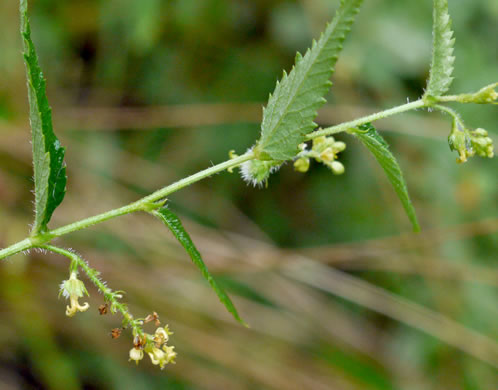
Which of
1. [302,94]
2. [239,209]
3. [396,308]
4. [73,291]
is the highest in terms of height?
[239,209]

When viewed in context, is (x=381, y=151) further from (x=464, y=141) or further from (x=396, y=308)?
(x=396, y=308)

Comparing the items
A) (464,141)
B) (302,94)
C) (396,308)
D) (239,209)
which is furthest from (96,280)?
(239,209)

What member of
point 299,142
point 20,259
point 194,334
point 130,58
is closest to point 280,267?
point 194,334

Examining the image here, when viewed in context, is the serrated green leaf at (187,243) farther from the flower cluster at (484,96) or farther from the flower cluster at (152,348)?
the flower cluster at (484,96)

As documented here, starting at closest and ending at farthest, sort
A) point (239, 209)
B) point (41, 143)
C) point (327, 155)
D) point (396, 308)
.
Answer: point (41, 143), point (327, 155), point (396, 308), point (239, 209)

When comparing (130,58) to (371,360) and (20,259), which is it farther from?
(371,360)

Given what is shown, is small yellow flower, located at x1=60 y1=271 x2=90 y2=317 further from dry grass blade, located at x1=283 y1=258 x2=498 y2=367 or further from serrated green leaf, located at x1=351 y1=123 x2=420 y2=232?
dry grass blade, located at x1=283 y1=258 x2=498 y2=367
